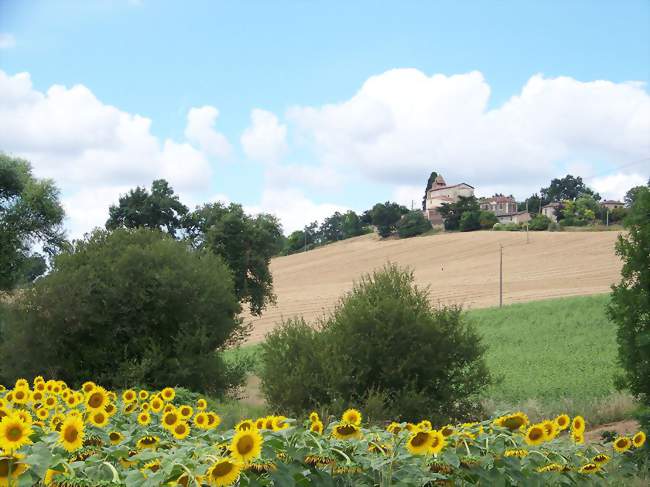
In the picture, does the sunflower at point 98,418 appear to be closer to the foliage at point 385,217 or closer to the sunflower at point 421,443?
the sunflower at point 421,443

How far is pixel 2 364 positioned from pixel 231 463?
46.8 ft

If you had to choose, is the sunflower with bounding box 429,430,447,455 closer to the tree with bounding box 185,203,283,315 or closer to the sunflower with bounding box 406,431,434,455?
the sunflower with bounding box 406,431,434,455

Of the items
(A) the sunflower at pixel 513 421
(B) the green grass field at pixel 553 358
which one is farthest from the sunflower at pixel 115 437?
(B) the green grass field at pixel 553 358

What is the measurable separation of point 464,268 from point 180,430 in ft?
208

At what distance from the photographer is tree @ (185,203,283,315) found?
30734mm

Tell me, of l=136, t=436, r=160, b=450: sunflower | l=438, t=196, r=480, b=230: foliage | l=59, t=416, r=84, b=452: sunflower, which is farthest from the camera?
l=438, t=196, r=480, b=230: foliage

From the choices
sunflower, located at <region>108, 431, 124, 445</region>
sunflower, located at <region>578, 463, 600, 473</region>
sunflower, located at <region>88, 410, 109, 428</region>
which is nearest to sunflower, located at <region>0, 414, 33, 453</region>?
sunflower, located at <region>108, 431, 124, 445</region>

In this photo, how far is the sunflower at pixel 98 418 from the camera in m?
4.61

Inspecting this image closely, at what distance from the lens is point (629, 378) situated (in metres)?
9.62

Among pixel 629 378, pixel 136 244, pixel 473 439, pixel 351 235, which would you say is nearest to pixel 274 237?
pixel 136 244

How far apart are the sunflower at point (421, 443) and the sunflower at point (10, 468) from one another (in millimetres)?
1806

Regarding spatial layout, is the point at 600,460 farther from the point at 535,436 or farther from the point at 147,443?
the point at 147,443

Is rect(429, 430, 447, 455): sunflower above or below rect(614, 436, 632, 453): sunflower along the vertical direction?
above

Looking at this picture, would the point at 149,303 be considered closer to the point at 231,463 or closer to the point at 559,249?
the point at 231,463
